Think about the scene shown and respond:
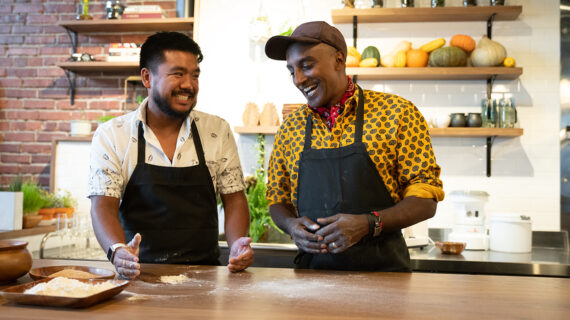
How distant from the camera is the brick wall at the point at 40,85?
202 inches

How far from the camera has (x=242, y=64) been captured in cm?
477

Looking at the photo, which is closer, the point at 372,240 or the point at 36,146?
the point at 372,240

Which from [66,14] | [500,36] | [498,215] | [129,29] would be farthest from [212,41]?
[498,215]

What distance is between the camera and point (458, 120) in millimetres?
4168

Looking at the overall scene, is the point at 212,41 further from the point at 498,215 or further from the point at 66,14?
the point at 498,215

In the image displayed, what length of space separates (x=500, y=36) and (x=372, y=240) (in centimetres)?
301

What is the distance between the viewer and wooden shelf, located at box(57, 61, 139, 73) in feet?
15.7

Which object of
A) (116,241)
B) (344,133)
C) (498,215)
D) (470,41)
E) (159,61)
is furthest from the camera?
(470,41)

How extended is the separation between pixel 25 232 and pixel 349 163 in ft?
8.72

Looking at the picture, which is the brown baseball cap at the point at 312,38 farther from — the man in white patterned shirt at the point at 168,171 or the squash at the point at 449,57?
the squash at the point at 449,57

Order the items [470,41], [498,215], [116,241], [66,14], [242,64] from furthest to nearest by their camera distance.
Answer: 1. [66,14]
2. [242,64]
3. [470,41]
4. [498,215]
5. [116,241]

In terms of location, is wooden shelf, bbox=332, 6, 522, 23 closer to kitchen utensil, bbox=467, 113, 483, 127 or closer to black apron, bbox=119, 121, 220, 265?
kitchen utensil, bbox=467, 113, 483, 127

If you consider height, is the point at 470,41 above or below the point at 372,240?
above

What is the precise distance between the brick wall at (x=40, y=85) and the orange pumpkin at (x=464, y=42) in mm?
2960
